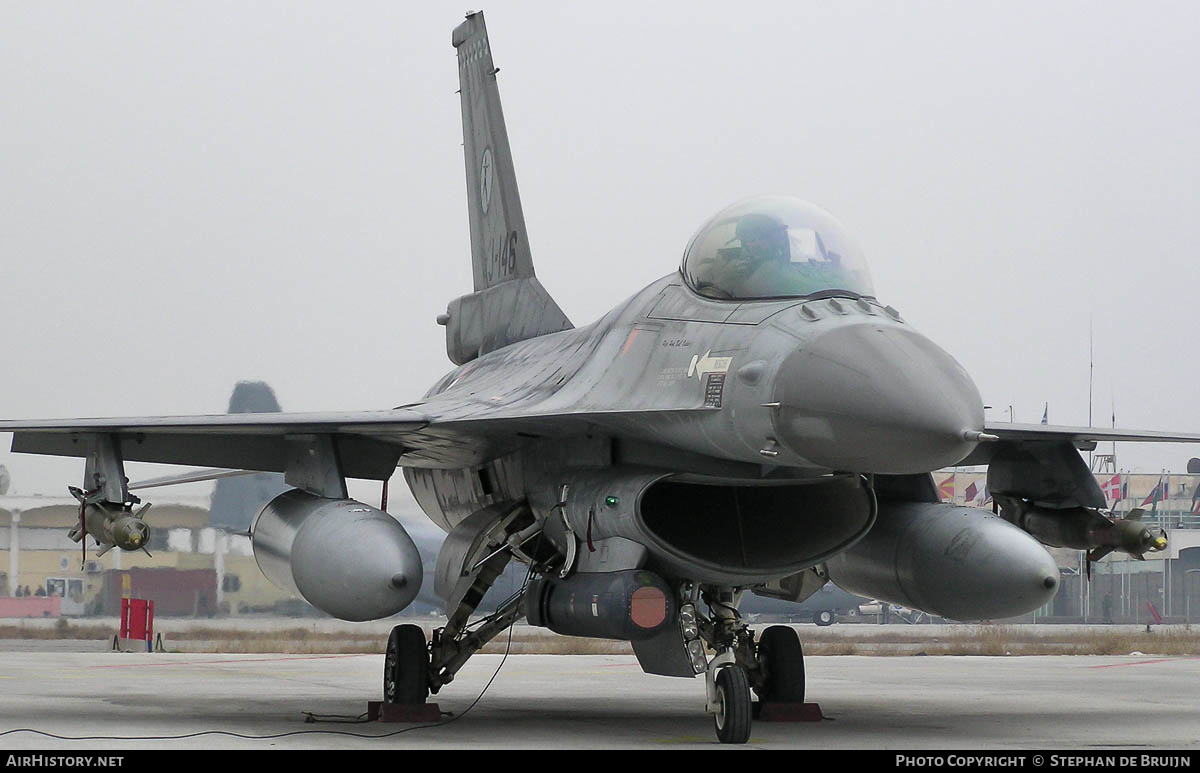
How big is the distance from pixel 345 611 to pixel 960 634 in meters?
22.9

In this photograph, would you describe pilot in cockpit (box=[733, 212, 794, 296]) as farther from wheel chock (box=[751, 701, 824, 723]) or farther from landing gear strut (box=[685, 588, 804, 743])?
wheel chock (box=[751, 701, 824, 723])

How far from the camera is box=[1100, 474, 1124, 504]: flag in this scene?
133 feet

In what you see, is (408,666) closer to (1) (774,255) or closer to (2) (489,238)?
(1) (774,255)

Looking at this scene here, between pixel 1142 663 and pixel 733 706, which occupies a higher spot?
pixel 733 706

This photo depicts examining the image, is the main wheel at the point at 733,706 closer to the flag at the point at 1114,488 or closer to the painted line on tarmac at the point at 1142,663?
the painted line on tarmac at the point at 1142,663

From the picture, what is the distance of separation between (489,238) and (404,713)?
4.80m

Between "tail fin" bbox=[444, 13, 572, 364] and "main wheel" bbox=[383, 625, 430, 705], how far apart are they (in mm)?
3056

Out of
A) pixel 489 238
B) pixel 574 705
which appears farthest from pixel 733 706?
pixel 489 238

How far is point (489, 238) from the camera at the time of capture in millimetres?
13141

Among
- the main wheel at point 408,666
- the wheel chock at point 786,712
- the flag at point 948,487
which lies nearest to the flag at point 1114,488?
the flag at point 948,487
